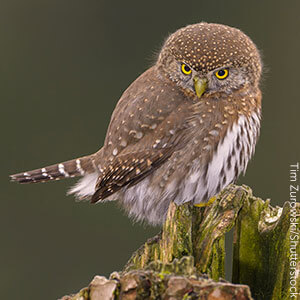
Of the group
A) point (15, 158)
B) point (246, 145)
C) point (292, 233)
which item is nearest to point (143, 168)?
point (246, 145)

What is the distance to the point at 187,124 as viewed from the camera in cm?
396

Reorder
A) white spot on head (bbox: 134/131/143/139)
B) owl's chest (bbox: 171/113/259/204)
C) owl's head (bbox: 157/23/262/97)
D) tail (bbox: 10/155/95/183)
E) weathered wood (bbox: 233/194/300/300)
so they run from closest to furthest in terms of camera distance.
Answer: weathered wood (bbox: 233/194/300/300) < owl's head (bbox: 157/23/262/97) < owl's chest (bbox: 171/113/259/204) < white spot on head (bbox: 134/131/143/139) < tail (bbox: 10/155/95/183)

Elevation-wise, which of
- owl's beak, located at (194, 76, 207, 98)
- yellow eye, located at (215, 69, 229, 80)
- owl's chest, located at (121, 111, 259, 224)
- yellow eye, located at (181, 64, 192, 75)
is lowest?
owl's chest, located at (121, 111, 259, 224)

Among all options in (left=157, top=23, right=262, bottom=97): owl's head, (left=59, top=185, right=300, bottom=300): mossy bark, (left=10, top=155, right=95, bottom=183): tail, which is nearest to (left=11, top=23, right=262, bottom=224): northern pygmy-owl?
(left=157, top=23, right=262, bottom=97): owl's head

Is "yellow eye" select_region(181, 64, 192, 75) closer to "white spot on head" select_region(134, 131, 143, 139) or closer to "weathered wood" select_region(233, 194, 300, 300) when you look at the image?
"white spot on head" select_region(134, 131, 143, 139)

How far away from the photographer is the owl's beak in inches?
152

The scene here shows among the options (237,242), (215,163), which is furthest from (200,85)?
(237,242)

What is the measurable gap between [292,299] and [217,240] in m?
0.41

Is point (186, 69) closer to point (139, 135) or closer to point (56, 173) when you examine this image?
point (139, 135)

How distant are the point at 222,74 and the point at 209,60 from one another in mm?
174

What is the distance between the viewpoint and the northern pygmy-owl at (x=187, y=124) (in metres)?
3.92

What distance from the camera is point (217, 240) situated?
9.52 ft

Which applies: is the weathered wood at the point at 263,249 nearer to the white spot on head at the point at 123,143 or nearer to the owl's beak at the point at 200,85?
the owl's beak at the point at 200,85

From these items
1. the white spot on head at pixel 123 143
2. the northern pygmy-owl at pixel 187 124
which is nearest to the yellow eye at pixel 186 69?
the northern pygmy-owl at pixel 187 124
